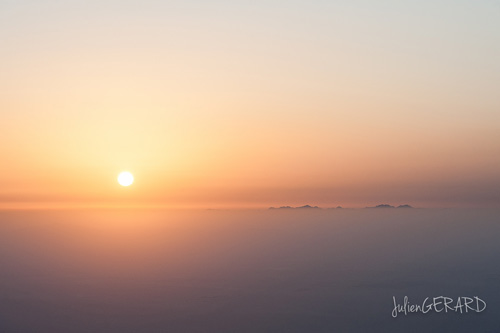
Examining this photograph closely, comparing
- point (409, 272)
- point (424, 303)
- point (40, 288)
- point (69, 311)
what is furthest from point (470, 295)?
point (40, 288)

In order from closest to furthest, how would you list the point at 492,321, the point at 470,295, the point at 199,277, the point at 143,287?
1. the point at 492,321
2. the point at 470,295
3. the point at 143,287
4. the point at 199,277

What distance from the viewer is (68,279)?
639 ft

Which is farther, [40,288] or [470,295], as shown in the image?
[40,288]

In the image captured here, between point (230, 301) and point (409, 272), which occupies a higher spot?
point (409, 272)

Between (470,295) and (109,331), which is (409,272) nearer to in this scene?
(470,295)

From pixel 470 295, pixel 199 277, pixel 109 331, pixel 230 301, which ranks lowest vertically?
pixel 109 331

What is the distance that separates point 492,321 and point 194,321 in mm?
76185

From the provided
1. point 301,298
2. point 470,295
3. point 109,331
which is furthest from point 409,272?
point 109,331

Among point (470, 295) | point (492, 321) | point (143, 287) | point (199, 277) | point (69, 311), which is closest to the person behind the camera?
point (492, 321)

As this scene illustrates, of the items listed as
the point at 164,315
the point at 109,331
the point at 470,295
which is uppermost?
the point at 470,295

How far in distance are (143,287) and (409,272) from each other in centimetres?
10929

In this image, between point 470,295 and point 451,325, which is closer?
point 451,325

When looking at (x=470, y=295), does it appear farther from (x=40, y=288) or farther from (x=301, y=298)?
(x=40, y=288)

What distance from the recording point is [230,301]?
145 metres
